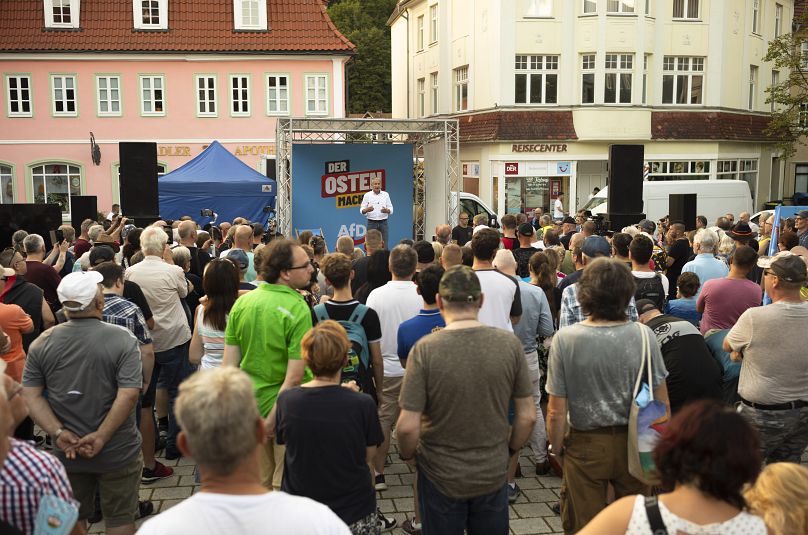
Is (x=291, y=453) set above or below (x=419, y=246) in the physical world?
below

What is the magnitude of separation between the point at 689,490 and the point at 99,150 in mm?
29727

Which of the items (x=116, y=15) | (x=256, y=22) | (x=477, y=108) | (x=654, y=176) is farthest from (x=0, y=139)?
(x=654, y=176)

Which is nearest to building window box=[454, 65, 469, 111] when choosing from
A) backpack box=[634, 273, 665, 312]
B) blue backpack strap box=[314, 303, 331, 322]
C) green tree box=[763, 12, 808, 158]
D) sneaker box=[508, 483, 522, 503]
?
green tree box=[763, 12, 808, 158]

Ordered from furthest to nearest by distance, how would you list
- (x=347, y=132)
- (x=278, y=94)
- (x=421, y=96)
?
(x=421, y=96) < (x=278, y=94) < (x=347, y=132)

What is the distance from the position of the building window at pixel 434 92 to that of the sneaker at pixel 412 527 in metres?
30.2

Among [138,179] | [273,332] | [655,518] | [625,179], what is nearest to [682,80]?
[625,179]

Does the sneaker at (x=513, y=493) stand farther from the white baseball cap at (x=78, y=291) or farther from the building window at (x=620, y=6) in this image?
the building window at (x=620, y=6)

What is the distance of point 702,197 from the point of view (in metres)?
22.2

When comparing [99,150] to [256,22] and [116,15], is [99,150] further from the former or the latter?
[256,22]

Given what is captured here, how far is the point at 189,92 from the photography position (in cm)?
2930

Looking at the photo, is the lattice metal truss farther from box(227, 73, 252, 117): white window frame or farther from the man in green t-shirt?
the man in green t-shirt

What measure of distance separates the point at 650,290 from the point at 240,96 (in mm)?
25817

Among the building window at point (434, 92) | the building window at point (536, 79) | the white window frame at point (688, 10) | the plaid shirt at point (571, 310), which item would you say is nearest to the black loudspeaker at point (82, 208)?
the plaid shirt at point (571, 310)

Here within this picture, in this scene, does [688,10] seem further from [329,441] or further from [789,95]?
[329,441]
